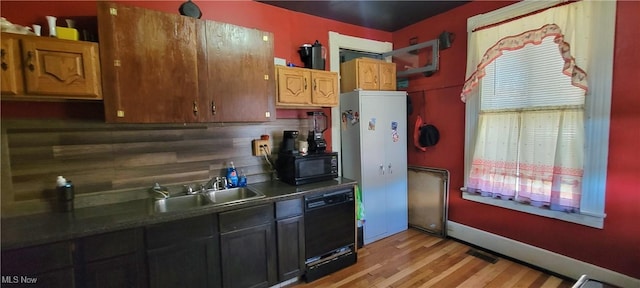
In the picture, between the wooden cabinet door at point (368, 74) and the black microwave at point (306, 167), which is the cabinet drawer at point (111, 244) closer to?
the black microwave at point (306, 167)

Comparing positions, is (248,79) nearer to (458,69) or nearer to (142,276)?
(142,276)

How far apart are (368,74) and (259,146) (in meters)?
1.53

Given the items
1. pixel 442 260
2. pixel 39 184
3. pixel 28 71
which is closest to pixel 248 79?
pixel 28 71

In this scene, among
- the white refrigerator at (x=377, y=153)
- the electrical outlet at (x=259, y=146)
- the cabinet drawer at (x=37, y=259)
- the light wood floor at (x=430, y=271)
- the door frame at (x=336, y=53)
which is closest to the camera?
the cabinet drawer at (x=37, y=259)

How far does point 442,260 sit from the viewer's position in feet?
9.24

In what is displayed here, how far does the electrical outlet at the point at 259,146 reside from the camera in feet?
9.14

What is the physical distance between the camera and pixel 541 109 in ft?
8.19

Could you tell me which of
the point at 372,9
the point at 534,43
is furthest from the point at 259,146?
the point at 534,43

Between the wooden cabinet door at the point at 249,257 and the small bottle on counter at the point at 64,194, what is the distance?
1101 mm

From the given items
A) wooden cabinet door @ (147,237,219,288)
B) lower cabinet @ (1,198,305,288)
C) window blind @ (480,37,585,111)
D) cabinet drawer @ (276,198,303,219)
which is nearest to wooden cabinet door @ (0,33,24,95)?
lower cabinet @ (1,198,305,288)

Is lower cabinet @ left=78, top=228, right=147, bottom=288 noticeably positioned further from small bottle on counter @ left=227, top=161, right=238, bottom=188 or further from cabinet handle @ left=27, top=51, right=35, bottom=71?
cabinet handle @ left=27, top=51, right=35, bottom=71

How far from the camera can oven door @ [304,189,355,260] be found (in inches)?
98.4

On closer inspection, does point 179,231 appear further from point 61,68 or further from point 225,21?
point 225,21

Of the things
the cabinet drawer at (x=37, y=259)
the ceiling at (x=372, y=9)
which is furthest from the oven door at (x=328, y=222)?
the ceiling at (x=372, y=9)
